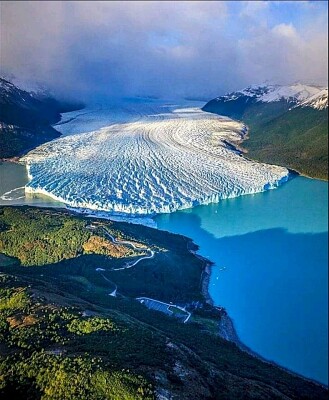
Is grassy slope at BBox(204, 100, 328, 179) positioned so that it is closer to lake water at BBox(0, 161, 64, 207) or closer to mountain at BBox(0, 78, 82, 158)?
lake water at BBox(0, 161, 64, 207)

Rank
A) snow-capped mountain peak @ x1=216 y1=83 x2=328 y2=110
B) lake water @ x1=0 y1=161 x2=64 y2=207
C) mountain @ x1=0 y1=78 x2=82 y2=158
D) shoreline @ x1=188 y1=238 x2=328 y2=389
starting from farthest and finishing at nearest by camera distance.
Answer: mountain @ x1=0 y1=78 x2=82 y2=158, snow-capped mountain peak @ x1=216 y1=83 x2=328 y2=110, lake water @ x1=0 y1=161 x2=64 y2=207, shoreline @ x1=188 y1=238 x2=328 y2=389

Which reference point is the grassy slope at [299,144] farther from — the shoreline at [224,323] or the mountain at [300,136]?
the shoreline at [224,323]

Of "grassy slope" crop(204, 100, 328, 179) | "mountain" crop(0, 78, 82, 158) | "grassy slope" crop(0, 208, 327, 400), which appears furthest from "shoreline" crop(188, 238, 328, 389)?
"mountain" crop(0, 78, 82, 158)

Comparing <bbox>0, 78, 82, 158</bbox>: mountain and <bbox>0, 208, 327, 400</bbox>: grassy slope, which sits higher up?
<bbox>0, 78, 82, 158</bbox>: mountain

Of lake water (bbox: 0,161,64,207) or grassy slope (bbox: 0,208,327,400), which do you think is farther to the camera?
lake water (bbox: 0,161,64,207)

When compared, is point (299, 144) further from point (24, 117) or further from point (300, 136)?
point (24, 117)

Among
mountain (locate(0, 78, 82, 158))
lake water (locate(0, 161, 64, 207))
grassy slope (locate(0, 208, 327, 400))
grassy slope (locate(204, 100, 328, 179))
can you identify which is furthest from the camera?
mountain (locate(0, 78, 82, 158))

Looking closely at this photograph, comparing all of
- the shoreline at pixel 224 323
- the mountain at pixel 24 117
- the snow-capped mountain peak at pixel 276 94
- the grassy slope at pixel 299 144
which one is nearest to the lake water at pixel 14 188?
the mountain at pixel 24 117

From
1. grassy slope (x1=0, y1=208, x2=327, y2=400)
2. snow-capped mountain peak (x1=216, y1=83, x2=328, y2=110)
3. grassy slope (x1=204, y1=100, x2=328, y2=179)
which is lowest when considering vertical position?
grassy slope (x1=0, y1=208, x2=327, y2=400)
